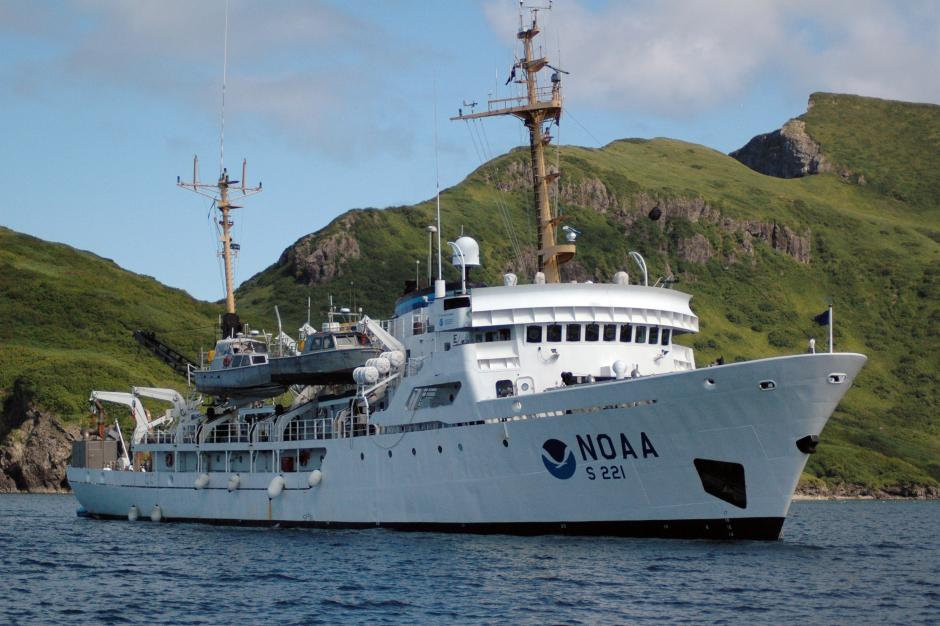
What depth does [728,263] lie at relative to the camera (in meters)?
171

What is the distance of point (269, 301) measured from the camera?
147250 mm

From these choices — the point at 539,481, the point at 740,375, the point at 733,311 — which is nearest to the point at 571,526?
the point at 539,481

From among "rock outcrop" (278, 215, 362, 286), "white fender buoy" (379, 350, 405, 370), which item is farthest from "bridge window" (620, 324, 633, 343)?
"rock outcrop" (278, 215, 362, 286)

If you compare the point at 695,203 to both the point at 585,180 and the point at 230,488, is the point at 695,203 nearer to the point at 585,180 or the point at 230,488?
the point at 585,180

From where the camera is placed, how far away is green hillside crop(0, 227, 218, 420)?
99188 mm

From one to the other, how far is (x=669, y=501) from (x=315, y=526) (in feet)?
50.6

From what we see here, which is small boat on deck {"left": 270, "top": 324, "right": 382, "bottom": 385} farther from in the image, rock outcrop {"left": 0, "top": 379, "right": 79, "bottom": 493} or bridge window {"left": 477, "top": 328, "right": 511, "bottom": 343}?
rock outcrop {"left": 0, "top": 379, "right": 79, "bottom": 493}

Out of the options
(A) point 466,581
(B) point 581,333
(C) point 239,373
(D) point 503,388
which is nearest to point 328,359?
(C) point 239,373

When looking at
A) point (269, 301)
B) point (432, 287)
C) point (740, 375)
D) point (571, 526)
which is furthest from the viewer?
point (269, 301)

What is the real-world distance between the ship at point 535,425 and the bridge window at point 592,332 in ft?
0.10

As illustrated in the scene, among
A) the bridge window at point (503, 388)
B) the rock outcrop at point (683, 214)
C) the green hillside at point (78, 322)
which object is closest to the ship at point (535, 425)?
the bridge window at point (503, 388)

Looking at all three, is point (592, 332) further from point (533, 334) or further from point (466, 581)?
point (466, 581)

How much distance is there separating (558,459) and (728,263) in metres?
142

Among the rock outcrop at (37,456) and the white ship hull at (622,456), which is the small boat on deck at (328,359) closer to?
the white ship hull at (622,456)
